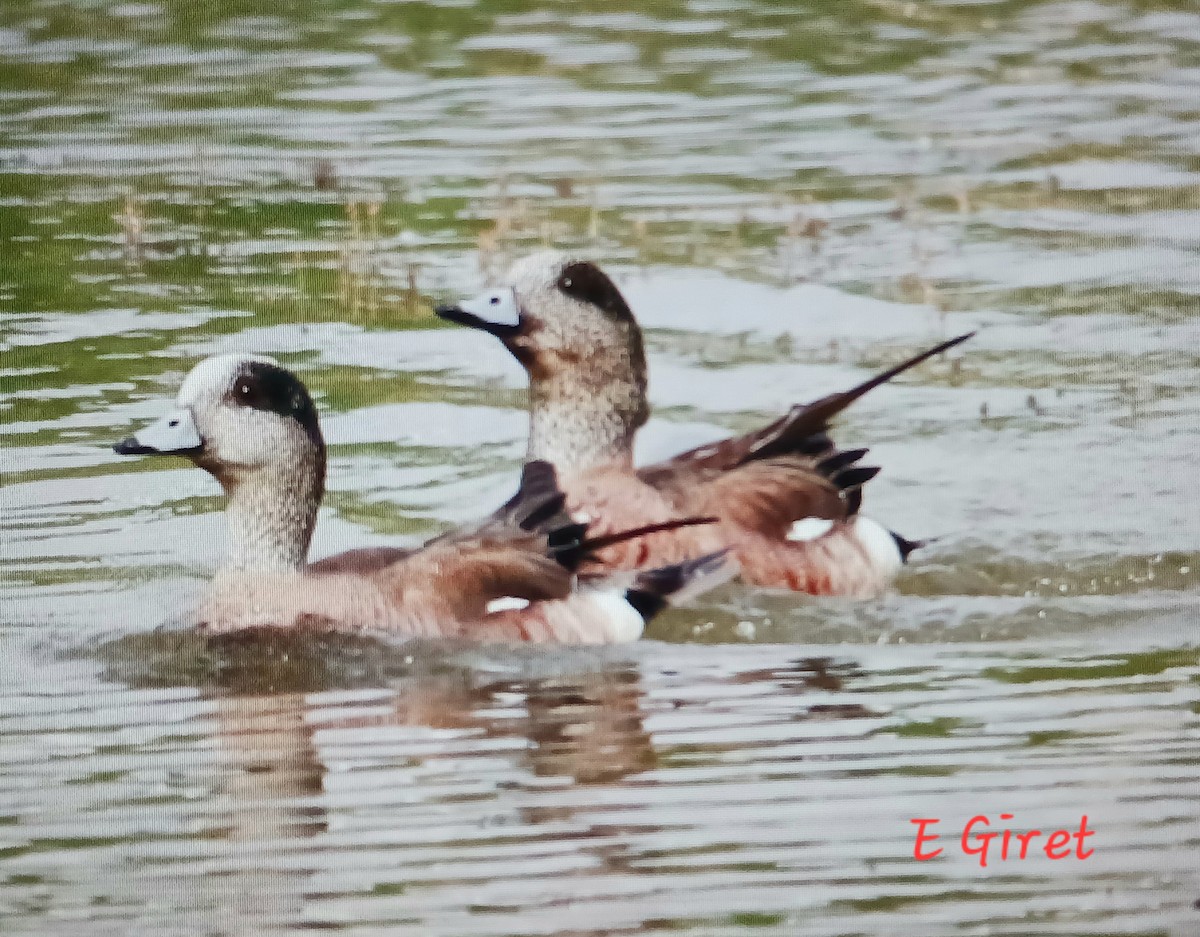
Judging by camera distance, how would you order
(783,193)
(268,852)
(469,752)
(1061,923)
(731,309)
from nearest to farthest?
1. (1061,923)
2. (268,852)
3. (469,752)
4. (731,309)
5. (783,193)

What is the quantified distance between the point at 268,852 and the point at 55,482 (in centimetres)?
272

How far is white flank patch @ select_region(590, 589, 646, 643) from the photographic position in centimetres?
661

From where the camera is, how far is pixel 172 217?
357 inches

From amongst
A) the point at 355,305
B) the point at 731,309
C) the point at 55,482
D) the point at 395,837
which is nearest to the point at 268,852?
the point at 395,837

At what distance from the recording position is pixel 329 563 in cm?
673

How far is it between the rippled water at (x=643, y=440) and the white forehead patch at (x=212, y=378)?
594 millimetres

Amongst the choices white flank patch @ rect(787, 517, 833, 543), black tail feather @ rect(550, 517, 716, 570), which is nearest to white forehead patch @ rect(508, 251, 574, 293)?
black tail feather @ rect(550, 517, 716, 570)

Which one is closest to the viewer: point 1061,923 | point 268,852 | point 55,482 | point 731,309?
point 1061,923

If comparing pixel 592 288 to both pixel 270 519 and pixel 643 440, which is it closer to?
pixel 643 440

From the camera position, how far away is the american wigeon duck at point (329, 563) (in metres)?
6.48

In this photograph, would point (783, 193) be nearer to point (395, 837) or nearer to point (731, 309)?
point (731, 309)

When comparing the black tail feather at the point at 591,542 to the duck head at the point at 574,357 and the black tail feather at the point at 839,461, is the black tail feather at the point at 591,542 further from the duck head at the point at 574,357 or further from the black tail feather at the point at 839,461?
the black tail feather at the point at 839,461
